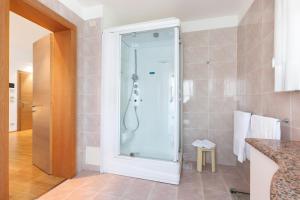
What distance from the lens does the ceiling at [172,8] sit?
225cm

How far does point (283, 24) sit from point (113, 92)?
1.91m

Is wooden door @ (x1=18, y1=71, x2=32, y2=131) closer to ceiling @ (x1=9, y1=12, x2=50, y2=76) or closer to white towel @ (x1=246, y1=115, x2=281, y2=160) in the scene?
ceiling @ (x1=9, y1=12, x2=50, y2=76)

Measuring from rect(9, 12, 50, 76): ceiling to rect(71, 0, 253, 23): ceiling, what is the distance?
6.01ft

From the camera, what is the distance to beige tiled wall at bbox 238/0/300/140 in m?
1.22

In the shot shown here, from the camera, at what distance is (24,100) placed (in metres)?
5.50

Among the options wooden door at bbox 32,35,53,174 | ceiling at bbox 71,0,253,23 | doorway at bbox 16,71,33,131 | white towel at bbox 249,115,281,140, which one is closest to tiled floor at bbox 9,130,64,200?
wooden door at bbox 32,35,53,174

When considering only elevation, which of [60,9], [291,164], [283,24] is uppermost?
[60,9]

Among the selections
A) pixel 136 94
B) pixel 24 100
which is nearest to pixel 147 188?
pixel 136 94

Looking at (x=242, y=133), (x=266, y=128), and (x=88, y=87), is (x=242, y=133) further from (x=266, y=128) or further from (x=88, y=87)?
(x=88, y=87)

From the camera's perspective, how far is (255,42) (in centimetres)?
186

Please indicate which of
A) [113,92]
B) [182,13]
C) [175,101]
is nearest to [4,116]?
[113,92]

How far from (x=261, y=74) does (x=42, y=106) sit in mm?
2782

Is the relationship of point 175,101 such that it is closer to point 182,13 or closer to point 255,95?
point 255,95

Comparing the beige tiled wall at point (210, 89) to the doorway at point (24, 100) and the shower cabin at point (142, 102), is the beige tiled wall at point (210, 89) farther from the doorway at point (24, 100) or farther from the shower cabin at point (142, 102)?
the doorway at point (24, 100)
